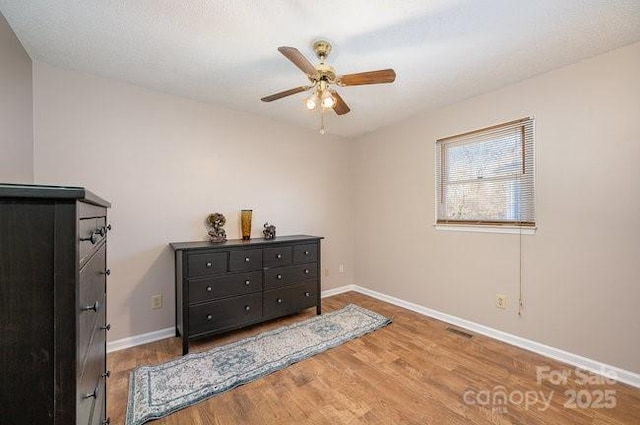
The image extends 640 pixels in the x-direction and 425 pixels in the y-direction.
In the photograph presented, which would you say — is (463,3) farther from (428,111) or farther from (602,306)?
(602,306)

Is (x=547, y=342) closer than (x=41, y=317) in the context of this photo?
No

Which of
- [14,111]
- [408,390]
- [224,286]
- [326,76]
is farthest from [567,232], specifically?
[14,111]

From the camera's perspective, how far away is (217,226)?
111 inches

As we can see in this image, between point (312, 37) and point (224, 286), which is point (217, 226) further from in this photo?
point (312, 37)

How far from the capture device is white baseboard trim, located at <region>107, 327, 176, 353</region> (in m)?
2.36

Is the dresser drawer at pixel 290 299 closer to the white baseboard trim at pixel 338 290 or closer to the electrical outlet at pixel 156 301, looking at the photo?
the white baseboard trim at pixel 338 290

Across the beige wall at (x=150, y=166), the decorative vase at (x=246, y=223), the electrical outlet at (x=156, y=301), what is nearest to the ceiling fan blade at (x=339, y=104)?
the beige wall at (x=150, y=166)

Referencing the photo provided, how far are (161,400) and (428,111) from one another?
3510 mm

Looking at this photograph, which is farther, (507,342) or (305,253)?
(305,253)

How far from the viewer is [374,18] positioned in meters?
1.64

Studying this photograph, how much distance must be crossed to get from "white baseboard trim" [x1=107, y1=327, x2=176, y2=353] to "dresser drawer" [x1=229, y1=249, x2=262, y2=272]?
2.96ft

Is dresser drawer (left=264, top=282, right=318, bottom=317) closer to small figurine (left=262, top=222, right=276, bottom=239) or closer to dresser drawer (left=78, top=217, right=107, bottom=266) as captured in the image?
small figurine (left=262, top=222, right=276, bottom=239)

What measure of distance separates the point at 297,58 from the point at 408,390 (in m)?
2.25

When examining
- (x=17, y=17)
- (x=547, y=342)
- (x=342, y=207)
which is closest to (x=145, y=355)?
(x=17, y=17)
